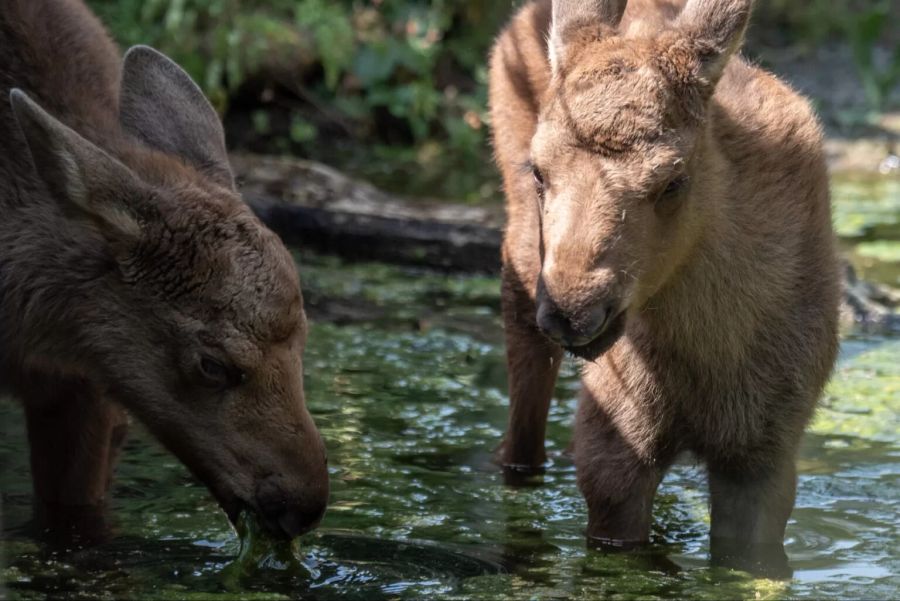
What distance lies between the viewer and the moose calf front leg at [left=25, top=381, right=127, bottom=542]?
7293 millimetres

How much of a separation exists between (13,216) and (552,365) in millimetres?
3029

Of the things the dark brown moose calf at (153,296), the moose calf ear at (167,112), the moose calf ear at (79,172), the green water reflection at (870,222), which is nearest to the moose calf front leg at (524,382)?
the moose calf ear at (167,112)

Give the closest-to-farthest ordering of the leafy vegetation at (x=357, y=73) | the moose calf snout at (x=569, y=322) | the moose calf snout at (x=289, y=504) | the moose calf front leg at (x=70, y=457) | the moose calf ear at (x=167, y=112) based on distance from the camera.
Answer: the moose calf snout at (x=569, y=322) → the moose calf snout at (x=289, y=504) → the moose calf ear at (x=167, y=112) → the moose calf front leg at (x=70, y=457) → the leafy vegetation at (x=357, y=73)

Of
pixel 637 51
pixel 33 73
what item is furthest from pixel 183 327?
pixel 637 51

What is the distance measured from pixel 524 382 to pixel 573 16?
2.38m

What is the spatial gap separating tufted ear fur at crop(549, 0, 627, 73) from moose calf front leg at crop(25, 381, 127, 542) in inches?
103

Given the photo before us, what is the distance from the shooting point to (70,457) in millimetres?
7383

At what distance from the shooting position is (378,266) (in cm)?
1258

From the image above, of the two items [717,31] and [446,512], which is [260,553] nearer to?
[446,512]

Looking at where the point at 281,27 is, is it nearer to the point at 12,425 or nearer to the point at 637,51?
the point at 12,425

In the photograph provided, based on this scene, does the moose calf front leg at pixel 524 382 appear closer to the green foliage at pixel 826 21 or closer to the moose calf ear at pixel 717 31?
the moose calf ear at pixel 717 31

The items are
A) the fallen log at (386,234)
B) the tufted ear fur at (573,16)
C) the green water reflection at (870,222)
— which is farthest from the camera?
the green water reflection at (870,222)

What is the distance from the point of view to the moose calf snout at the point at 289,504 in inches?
242

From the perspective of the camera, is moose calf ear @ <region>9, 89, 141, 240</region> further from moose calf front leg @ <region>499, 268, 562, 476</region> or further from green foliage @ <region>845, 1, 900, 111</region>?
green foliage @ <region>845, 1, 900, 111</region>
